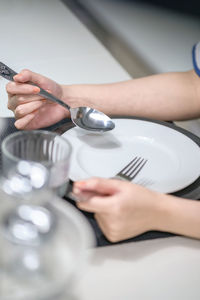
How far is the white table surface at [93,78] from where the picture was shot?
52cm

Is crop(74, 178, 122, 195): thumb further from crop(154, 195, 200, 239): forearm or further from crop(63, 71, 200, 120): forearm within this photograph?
crop(63, 71, 200, 120): forearm

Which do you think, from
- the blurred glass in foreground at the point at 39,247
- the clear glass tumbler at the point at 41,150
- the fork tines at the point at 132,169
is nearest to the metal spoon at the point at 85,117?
the fork tines at the point at 132,169

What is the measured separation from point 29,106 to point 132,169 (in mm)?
226

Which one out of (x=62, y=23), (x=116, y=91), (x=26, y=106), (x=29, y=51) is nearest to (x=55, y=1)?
(x=62, y=23)

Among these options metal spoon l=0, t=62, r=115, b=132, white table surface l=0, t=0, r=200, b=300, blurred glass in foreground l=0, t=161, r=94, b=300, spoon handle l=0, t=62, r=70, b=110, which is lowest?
white table surface l=0, t=0, r=200, b=300

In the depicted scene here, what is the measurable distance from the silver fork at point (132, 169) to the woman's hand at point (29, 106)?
18 centimetres

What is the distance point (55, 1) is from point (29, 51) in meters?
0.51

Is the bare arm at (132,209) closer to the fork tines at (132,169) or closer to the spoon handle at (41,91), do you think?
the fork tines at (132,169)

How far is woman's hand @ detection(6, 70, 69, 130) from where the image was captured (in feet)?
2.60

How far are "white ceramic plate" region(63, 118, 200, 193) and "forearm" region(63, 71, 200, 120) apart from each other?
0.12 meters

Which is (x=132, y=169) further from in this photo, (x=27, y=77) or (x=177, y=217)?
(x=27, y=77)

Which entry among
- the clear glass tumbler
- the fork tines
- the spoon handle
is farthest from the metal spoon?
the clear glass tumbler

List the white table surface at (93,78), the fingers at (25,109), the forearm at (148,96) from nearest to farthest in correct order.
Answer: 1. the white table surface at (93,78)
2. the fingers at (25,109)
3. the forearm at (148,96)

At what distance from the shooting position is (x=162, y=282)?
1.76 ft
